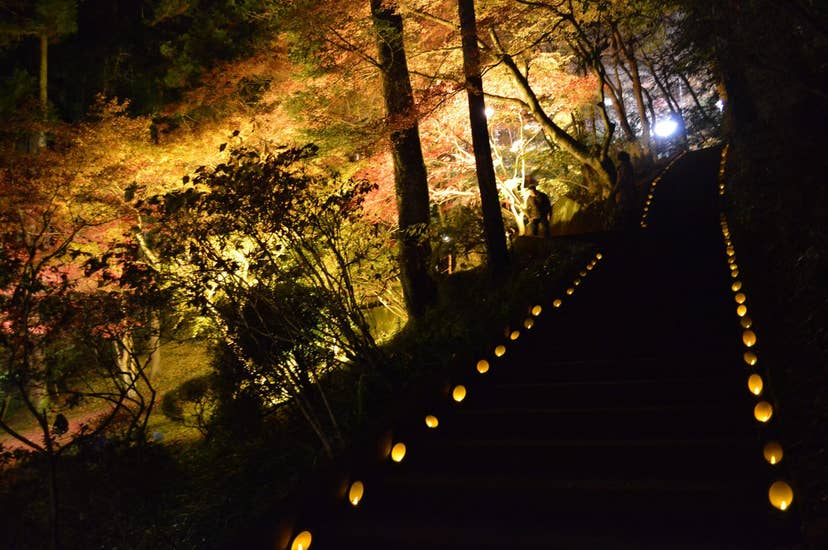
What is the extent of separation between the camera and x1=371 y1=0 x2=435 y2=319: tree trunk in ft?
28.3

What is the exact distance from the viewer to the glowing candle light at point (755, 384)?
3621 mm

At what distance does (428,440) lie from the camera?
387 centimetres

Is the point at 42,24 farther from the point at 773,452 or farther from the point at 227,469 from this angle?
the point at 773,452

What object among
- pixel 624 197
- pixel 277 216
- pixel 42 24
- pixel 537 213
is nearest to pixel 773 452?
pixel 277 216

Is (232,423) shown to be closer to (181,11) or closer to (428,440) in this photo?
(428,440)

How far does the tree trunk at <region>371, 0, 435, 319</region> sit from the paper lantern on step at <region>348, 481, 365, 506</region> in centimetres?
548

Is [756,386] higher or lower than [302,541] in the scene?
higher

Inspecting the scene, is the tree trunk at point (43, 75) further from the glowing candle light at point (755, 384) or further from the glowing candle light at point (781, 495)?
the glowing candle light at point (781, 495)

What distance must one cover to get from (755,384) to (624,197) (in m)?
9.63

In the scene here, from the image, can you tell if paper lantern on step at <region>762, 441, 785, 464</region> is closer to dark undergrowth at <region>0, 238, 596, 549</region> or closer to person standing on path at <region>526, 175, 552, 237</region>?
dark undergrowth at <region>0, 238, 596, 549</region>

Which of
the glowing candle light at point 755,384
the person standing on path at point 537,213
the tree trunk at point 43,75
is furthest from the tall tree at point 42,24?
the glowing candle light at point 755,384

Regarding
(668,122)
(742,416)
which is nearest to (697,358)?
(742,416)

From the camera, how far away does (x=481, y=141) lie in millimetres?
8359

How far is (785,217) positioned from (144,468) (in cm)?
937
